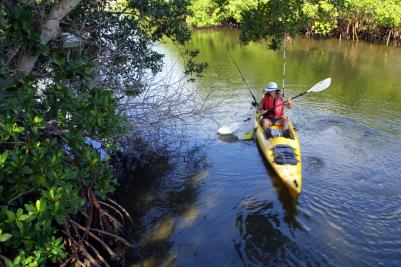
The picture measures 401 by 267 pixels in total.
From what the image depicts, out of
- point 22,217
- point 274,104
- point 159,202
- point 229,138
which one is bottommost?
point 159,202

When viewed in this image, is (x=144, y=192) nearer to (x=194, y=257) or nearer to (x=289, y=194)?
(x=194, y=257)

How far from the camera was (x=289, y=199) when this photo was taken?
8367 mm

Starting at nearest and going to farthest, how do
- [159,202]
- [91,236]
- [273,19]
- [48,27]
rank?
[48,27] < [273,19] < [91,236] < [159,202]

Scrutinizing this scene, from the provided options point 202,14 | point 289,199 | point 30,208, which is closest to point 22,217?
point 30,208

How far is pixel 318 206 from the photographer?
8.01 meters

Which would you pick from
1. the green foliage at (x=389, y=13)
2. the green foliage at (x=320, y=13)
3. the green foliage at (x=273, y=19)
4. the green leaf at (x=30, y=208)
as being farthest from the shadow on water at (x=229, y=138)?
the green foliage at (x=389, y=13)

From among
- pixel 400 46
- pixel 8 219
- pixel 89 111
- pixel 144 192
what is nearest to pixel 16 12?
pixel 89 111

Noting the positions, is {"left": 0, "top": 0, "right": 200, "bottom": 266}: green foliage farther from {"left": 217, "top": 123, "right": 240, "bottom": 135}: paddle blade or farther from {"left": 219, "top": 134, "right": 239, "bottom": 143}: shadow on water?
{"left": 217, "top": 123, "right": 240, "bottom": 135}: paddle blade

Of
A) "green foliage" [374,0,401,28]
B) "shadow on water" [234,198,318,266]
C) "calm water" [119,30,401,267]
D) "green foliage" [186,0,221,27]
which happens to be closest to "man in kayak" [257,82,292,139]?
"calm water" [119,30,401,267]

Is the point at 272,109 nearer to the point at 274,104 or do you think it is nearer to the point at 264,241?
the point at 274,104

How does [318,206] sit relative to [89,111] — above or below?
below

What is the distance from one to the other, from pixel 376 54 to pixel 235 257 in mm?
21292

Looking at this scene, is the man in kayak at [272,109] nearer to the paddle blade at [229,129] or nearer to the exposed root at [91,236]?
the paddle blade at [229,129]

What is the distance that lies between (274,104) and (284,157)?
7.80ft
